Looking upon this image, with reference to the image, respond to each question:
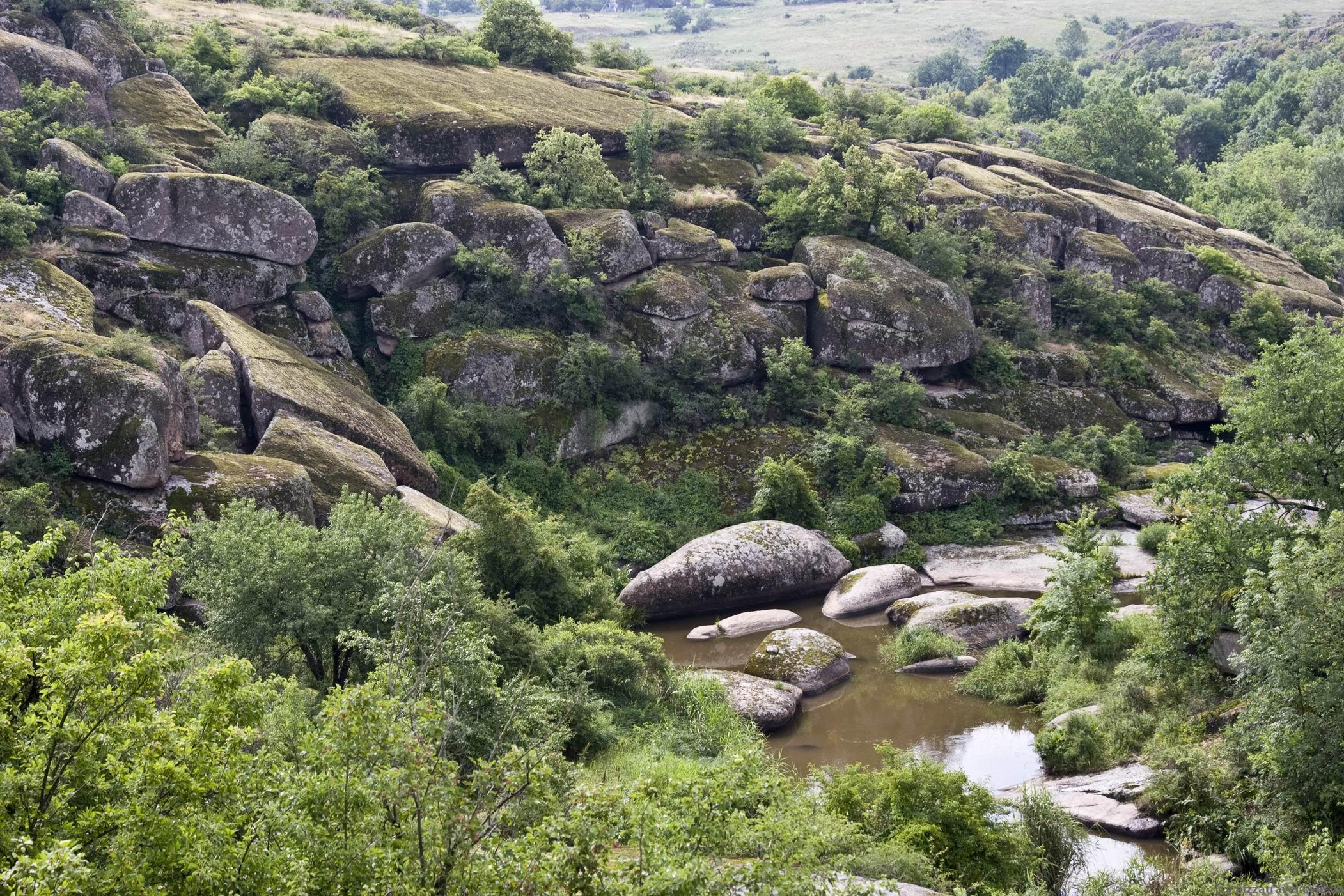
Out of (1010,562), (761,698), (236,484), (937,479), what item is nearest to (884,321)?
(937,479)

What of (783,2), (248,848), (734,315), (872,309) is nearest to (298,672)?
(248,848)

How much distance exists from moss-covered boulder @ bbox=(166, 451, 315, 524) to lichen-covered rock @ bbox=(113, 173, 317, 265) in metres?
12.5

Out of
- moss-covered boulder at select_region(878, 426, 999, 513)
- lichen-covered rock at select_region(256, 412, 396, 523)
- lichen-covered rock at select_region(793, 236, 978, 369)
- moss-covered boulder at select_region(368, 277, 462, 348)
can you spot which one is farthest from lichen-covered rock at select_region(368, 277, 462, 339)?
moss-covered boulder at select_region(878, 426, 999, 513)

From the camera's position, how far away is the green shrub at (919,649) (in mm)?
27609

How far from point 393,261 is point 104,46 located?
16.2m

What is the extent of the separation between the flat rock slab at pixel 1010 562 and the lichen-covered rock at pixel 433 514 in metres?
16.0

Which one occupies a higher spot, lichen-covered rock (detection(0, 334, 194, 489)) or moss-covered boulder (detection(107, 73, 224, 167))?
moss-covered boulder (detection(107, 73, 224, 167))

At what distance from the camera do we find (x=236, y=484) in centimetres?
2481

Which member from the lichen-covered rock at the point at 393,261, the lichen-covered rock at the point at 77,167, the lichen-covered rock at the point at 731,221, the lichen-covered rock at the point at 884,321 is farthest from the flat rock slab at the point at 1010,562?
the lichen-covered rock at the point at 77,167

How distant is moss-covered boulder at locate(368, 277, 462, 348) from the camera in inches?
1527

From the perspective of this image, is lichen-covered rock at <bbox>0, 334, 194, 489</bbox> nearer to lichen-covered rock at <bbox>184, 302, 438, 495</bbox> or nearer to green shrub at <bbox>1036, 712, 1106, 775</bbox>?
lichen-covered rock at <bbox>184, 302, 438, 495</bbox>

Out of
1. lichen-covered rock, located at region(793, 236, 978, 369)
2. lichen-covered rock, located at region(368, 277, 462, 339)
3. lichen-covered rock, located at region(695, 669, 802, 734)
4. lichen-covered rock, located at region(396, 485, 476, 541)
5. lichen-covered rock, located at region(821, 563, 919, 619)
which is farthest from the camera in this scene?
lichen-covered rock, located at region(793, 236, 978, 369)

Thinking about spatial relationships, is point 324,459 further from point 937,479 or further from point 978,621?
point 937,479

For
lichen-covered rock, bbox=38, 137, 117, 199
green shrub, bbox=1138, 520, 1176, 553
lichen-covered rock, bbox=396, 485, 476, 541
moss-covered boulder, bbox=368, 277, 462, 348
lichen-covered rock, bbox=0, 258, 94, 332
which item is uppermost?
lichen-covered rock, bbox=38, 137, 117, 199
